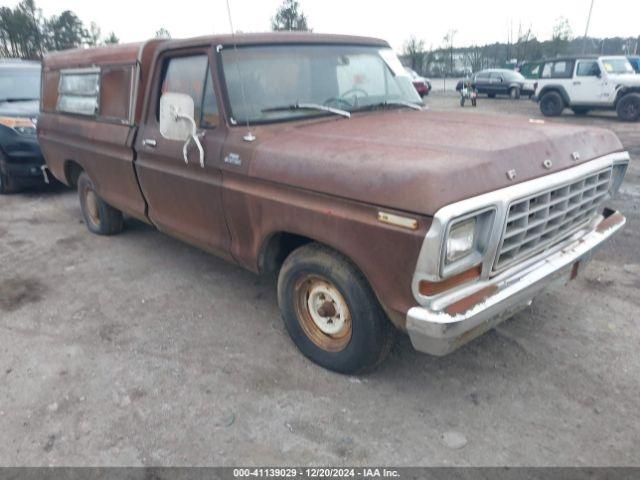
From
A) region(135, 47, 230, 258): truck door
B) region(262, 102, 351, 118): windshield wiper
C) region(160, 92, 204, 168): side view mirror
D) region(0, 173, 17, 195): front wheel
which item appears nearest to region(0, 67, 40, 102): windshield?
region(0, 173, 17, 195): front wheel

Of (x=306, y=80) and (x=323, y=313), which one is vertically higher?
(x=306, y=80)

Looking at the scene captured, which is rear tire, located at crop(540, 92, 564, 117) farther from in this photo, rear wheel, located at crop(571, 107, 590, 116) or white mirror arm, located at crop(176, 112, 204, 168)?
white mirror arm, located at crop(176, 112, 204, 168)

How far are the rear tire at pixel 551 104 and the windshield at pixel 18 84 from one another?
14530 millimetres

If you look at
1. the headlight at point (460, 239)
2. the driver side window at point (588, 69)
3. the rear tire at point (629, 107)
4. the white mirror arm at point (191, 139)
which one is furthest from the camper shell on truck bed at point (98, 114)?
the driver side window at point (588, 69)

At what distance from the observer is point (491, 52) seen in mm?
45281

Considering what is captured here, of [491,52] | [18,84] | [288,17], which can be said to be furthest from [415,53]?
[18,84]

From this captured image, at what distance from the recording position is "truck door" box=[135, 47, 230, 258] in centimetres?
354

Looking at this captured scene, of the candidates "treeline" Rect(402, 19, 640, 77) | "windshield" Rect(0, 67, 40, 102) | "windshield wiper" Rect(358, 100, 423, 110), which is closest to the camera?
"windshield wiper" Rect(358, 100, 423, 110)

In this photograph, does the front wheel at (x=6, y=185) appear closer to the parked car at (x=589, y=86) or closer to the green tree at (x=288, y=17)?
the parked car at (x=589, y=86)

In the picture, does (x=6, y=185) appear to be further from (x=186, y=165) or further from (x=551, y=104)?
(x=551, y=104)

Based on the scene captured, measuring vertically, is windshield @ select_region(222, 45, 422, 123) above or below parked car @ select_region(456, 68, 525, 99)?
above

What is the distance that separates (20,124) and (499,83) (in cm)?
2159

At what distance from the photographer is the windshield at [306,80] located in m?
3.44

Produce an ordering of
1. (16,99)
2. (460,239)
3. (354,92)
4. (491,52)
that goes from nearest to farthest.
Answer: (460,239), (354,92), (16,99), (491,52)
